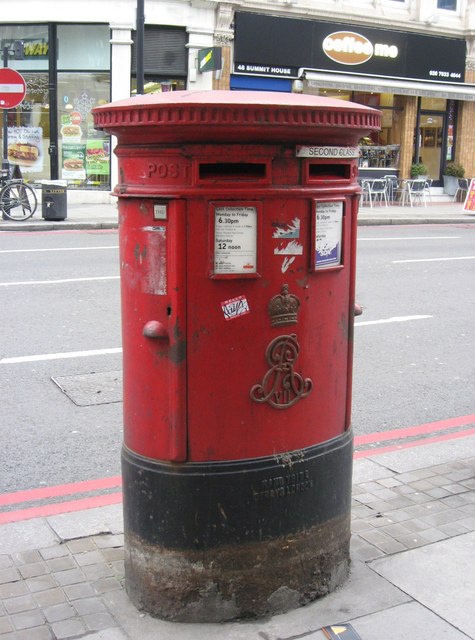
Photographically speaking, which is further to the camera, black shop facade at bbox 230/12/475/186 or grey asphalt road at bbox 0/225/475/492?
black shop facade at bbox 230/12/475/186

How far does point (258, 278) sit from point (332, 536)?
1164mm

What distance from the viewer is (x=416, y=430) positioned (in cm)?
566

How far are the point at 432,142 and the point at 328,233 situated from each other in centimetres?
2426

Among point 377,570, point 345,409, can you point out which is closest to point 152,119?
point 345,409

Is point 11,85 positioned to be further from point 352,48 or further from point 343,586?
point 343,586

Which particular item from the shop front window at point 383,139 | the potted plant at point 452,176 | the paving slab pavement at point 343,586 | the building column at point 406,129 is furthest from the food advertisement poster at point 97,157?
the paving slab pavement at point 343,586

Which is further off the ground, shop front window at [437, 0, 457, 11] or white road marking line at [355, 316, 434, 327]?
shop front window at [437, 0, 457, 11]

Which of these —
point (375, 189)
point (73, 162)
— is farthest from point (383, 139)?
point (73, 162)

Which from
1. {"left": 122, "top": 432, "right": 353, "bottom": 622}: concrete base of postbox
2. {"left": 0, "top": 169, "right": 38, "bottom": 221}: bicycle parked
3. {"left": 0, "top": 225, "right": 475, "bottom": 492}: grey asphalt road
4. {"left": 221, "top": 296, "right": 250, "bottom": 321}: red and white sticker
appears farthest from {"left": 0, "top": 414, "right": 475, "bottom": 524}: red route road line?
{"left": 0, "top": 169, "right": 38, "bottom": 221}: bicycle parked

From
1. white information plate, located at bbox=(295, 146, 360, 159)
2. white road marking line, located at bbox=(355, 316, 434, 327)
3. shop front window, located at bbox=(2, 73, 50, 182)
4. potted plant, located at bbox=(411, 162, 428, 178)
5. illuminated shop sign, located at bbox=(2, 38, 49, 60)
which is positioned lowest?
white road marking line, located at bbox=(355, 316, 434, 327)

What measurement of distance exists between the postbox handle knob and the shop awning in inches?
820

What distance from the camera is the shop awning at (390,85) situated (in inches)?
900

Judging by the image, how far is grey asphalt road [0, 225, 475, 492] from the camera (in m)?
5.25

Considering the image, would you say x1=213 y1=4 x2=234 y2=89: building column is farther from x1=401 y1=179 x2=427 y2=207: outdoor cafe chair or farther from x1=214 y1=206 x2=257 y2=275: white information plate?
x1=214 y1=206 x2=257 y2=275: white information plate
